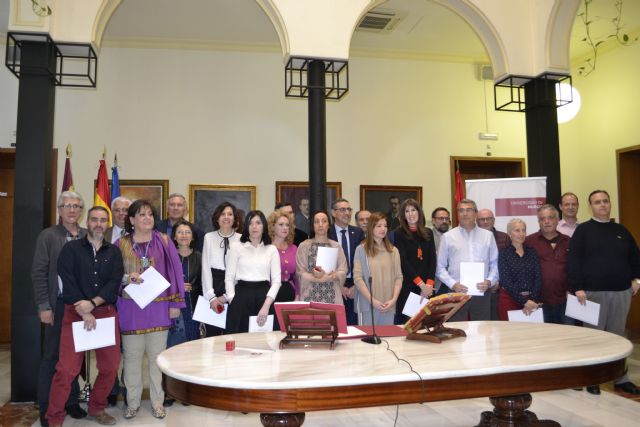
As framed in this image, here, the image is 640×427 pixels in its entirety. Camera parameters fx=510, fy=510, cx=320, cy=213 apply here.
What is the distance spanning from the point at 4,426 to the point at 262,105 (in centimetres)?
500

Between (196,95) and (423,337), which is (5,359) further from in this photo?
(423,337)

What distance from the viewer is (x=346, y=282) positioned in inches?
183

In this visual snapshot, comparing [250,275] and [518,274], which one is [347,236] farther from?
[518,274]

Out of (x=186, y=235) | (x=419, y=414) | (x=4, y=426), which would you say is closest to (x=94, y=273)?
(x=186, y=235)

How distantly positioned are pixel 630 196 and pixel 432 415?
5.33 m

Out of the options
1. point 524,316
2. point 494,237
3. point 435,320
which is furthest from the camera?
point 494,237

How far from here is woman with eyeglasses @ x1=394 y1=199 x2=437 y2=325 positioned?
4.40 metres

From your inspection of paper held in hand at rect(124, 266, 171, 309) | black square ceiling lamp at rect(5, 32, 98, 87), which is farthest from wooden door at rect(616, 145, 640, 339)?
black square ceiling lamp at rect(5, 32, 98, 87)

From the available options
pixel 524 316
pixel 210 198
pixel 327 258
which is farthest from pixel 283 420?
pixel 210 198

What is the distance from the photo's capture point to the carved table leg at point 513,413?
9.82ft

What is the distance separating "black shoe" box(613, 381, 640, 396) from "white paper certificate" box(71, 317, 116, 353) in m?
4.17

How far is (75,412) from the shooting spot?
3.90 metres

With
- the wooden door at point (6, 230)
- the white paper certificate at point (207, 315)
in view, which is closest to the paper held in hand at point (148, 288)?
the white paper certificate at point (207, 315)

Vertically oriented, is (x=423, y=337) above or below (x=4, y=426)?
above
